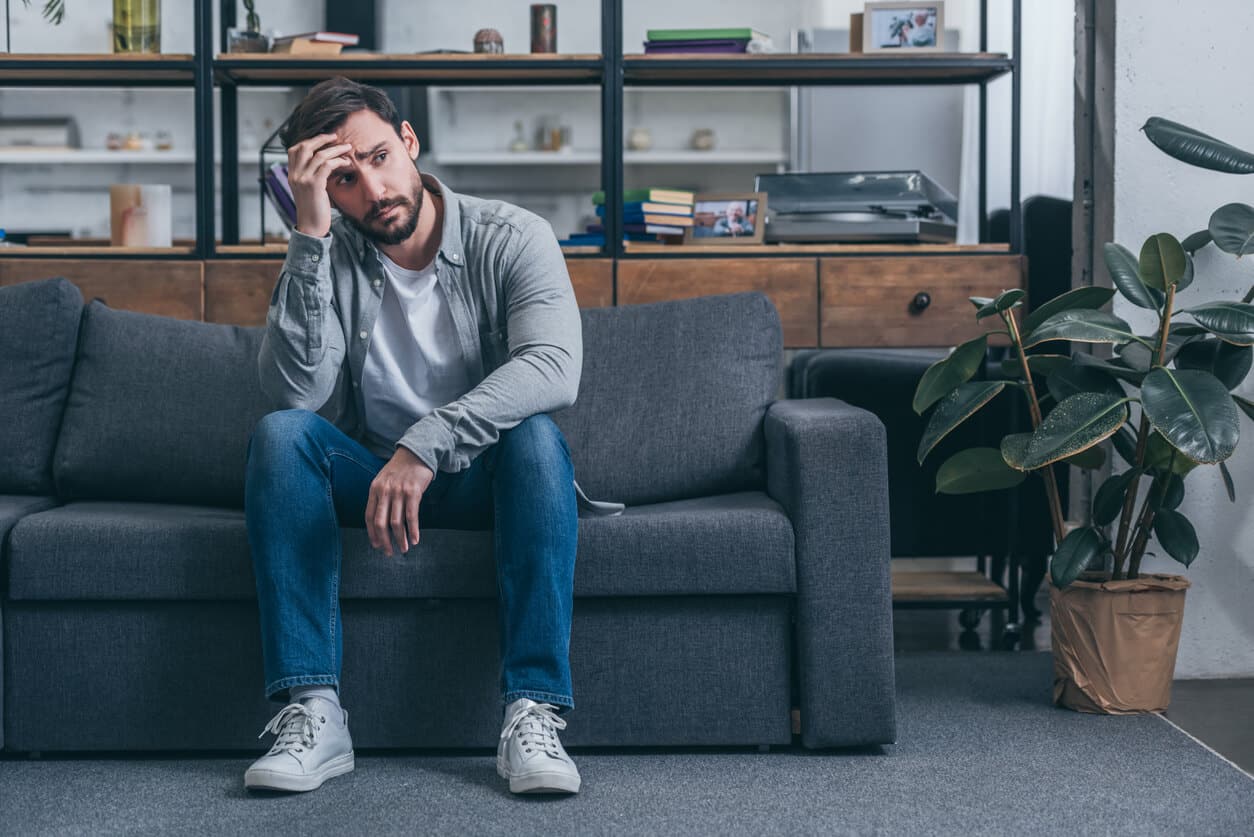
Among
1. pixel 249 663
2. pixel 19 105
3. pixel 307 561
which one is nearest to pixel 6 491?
A: pixel 249 663

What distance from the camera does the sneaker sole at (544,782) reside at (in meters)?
1.66

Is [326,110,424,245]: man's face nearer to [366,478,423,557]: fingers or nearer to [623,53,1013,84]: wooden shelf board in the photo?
[366,478,423,557]: fingers

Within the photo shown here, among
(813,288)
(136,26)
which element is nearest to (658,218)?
(813,288)

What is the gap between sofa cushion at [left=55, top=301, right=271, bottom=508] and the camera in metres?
2.26

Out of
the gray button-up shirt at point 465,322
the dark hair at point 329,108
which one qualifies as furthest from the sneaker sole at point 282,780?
the dark hair at point 329,108

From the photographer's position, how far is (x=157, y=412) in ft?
7.54

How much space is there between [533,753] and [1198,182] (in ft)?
5.82

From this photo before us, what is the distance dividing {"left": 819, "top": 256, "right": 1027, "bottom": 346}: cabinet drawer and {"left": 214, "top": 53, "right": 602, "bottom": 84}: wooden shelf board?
76cm

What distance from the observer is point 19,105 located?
5.80m

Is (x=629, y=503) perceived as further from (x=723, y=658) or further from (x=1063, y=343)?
(x=1063, y=343)

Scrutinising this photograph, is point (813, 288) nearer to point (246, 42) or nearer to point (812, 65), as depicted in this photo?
point (812, 65)

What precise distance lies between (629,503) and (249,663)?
0.71 meters

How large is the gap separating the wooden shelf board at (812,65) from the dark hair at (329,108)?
1.02 meters

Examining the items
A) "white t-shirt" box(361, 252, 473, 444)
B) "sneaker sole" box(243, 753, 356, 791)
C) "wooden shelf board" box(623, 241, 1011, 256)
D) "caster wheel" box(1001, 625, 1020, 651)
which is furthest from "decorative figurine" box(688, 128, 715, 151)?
"sneaker sole" box(243, 753, 356, 791)
